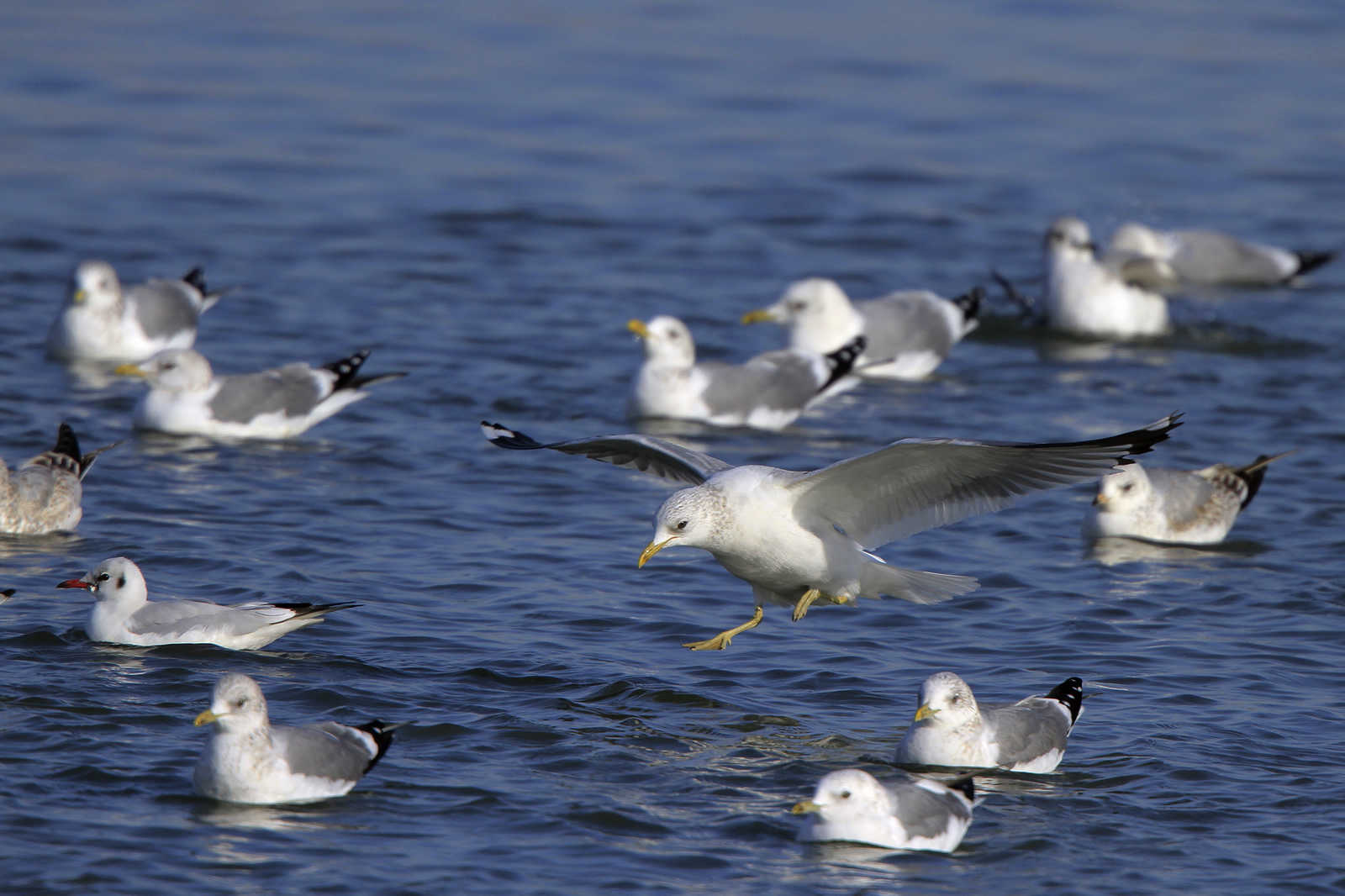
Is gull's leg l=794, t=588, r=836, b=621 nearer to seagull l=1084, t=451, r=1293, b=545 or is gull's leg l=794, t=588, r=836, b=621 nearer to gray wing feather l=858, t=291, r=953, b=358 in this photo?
seagull l=1084, t=451, r=1293, b=545

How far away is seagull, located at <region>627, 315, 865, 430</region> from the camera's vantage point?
Result: 1327 centimetres

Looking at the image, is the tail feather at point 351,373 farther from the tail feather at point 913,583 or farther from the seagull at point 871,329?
the tail feather at point 913,583

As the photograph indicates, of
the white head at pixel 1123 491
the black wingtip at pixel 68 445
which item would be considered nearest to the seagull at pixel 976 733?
the white head at pixel 1123 491

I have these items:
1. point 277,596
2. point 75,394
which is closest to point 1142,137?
point 75,394

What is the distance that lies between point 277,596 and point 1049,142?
16087 millimetres

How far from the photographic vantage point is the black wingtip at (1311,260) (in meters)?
18.6

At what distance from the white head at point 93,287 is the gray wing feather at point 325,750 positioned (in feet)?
25.6

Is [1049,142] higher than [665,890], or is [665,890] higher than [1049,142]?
[1049,142]

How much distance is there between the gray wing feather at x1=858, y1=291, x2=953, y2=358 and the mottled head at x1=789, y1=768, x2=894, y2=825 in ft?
28.4

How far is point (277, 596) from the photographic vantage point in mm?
9258

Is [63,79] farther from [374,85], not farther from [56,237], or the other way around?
[56,237]

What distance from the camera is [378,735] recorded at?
23.2 feet

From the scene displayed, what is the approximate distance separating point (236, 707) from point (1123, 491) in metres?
5.80

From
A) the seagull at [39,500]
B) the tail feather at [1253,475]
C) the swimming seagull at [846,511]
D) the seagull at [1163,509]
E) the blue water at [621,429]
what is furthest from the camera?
the tail feather at [1253,475]
